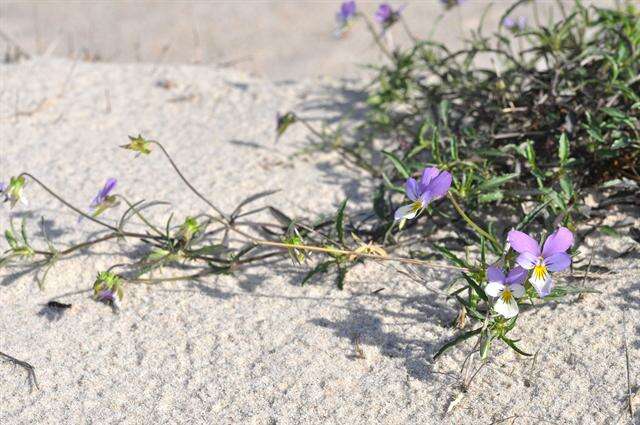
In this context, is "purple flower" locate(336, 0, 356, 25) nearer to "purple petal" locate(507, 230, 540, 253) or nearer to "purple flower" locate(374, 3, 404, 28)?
"purple flower" locate(374, 3, 404, 28)

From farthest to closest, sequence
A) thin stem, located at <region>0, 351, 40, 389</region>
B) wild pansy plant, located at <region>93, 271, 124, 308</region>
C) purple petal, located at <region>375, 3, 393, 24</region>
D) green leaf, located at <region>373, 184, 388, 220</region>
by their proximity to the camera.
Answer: purple petal, located at <region>375, 3, 393, 24</region> < green leaf, located at <region>373, 184, 388, 220</region> < wild pansy plant, located at <region>93, 271, 124, 308</region> < thin stem, located at <region>0, 351, 40, 389</region>

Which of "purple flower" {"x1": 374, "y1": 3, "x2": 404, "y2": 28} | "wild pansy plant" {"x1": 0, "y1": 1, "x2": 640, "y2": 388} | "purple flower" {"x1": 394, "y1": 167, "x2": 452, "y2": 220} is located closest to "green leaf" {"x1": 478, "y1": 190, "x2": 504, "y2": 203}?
"wild pansy plant" {"x1": 0, "y1": 1, "x2": 640, "y2": 388}

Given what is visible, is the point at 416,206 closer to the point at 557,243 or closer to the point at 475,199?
the point at 557,243

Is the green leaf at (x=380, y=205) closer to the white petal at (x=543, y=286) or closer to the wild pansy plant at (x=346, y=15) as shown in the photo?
the white petal at (x=543, y=286)

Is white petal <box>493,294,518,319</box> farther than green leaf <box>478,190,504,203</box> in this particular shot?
No

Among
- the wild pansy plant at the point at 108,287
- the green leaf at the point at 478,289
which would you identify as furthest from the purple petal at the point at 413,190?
the wild pansy plant at the point at 108,287

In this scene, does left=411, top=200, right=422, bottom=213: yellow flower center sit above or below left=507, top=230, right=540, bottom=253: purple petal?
above
